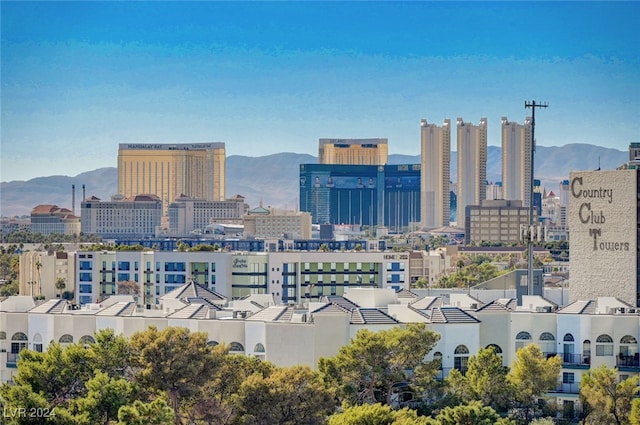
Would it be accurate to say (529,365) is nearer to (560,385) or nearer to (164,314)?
(560,385)

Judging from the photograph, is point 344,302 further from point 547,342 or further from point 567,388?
point 567,388

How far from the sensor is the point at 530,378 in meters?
50.7

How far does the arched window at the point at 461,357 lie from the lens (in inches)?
2083

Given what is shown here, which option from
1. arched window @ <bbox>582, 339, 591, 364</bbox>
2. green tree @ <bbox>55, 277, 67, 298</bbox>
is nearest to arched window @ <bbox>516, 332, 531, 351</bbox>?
arched window @ <bbox>582, 339, 591, 364</bbox>

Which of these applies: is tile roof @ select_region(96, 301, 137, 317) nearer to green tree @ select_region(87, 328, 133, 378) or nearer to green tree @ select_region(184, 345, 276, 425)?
green tree @ select_region(87, 328, 133, 378)

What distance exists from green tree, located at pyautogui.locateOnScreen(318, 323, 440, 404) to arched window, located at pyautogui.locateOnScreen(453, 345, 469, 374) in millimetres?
2057

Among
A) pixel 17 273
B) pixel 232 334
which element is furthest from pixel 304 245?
pixel 232 334

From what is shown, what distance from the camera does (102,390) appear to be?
44.1m

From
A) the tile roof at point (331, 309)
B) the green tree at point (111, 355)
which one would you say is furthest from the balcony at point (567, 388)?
the green tree at point (111, 355)

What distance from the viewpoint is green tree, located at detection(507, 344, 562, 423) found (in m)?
50.2

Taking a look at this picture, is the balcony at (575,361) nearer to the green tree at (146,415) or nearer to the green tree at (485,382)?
the green tree at (485,382)

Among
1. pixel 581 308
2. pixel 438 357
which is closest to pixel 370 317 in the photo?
pixel 438 357

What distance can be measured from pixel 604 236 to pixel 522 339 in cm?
1098

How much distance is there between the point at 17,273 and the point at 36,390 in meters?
76.6
